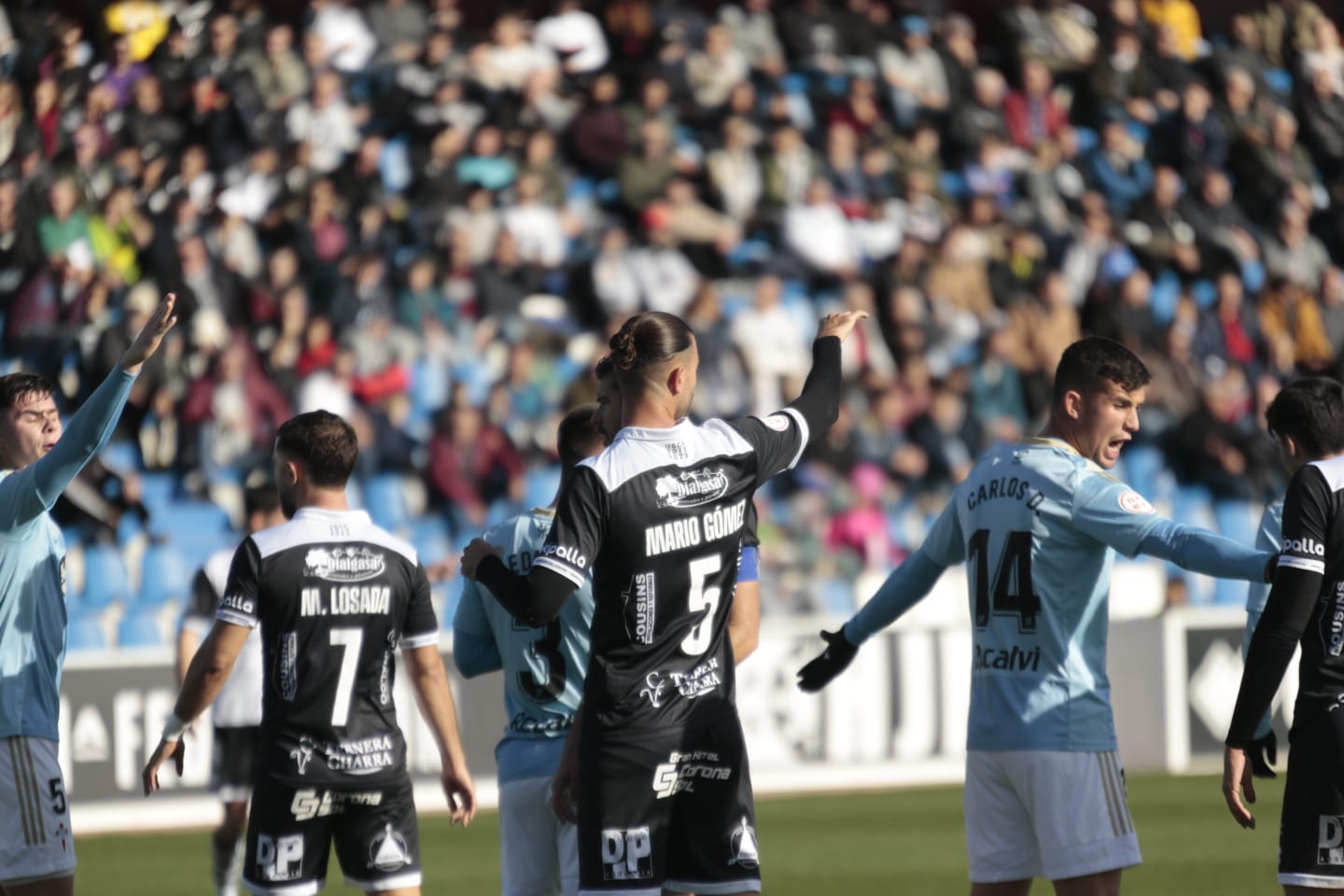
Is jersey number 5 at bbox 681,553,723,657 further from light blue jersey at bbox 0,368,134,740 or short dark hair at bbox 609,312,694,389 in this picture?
light blue jersey at bbox 0,368,134,740

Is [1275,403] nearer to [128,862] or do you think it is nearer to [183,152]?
[128,862]

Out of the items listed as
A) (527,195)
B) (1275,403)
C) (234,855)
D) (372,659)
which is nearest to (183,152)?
(527,195)

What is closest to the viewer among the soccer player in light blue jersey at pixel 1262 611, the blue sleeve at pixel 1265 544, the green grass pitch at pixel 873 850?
the soccer player in light blue jersey at pixel 1262 611

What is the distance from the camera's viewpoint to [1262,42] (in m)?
22.2

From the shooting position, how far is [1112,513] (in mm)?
5363

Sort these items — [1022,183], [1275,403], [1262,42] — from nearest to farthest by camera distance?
1. [1275,403]
2. [1022,183]
3. [1262,42]

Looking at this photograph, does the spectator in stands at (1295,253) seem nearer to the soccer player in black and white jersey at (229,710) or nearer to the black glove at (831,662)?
the soccer player in black and white jersey at (229,710)

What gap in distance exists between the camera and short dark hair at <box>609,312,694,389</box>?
503 centimetres

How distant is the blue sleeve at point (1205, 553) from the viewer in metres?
5.02

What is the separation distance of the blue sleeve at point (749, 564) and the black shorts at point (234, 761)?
4424mm

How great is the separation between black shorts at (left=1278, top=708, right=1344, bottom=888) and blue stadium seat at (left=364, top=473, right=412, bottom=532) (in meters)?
10.9

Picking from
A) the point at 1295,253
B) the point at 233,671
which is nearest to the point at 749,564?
the point at 233,671

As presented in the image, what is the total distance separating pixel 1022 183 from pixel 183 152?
8444 millimetres

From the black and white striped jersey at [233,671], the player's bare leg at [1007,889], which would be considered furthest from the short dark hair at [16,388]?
the black and white striped jersey at [233,671]
